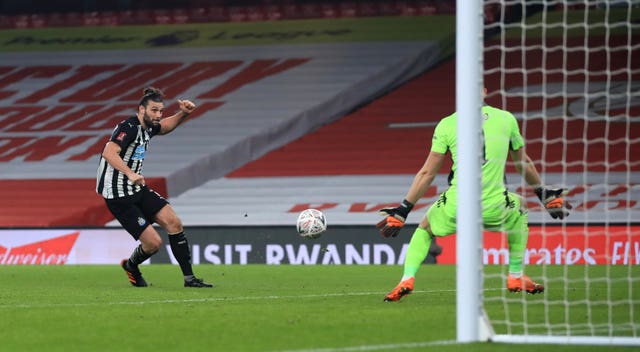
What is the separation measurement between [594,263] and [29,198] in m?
10.7

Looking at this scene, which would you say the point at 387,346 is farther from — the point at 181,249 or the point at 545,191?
the point at 181,249

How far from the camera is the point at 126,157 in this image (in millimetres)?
11312

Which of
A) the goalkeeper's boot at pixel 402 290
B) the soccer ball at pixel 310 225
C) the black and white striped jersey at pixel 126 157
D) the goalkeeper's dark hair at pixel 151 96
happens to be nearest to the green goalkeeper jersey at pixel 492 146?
the goalkeeper's boot at pixel 402 290

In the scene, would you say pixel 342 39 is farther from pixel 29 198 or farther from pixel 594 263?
pixel 594 263

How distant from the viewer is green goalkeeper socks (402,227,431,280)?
355 inches

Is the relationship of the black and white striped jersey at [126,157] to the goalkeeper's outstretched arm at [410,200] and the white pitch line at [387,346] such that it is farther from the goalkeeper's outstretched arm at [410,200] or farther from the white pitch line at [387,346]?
the white pitch line at [387,346]

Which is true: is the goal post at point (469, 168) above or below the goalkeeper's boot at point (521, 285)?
above

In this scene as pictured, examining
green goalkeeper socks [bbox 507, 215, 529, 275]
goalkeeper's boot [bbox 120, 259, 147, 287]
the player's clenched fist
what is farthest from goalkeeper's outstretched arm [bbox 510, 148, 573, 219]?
goalkeeper's boot [bbox 120, 259, 147, 287]

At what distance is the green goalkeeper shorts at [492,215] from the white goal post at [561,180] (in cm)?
36

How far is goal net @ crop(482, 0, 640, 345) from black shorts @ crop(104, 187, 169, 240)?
3.15 m

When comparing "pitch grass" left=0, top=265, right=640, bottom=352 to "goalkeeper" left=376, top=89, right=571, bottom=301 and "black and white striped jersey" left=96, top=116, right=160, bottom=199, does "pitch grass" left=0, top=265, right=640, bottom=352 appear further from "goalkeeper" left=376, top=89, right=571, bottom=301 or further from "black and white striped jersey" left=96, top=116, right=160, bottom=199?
"black and white striped jersey" left=96, top=116, right=160, bottom=199

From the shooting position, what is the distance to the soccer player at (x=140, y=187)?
11258 mm

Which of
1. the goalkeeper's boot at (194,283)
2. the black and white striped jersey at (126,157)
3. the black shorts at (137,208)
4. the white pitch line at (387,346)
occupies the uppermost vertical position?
the black and white striped jersey at (126,157)

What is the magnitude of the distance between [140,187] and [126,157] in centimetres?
36
